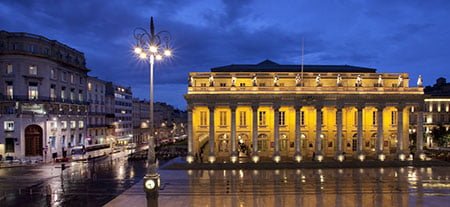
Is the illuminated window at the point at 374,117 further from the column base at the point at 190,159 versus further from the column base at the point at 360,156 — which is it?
the column base at the point at 190,159

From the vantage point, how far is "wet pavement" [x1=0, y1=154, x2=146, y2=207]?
30.3 m

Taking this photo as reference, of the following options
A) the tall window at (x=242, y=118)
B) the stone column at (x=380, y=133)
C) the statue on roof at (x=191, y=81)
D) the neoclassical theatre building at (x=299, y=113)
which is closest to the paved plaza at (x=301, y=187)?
the stone column at (x=380, y=133)

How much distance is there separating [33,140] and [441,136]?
86.5 metres

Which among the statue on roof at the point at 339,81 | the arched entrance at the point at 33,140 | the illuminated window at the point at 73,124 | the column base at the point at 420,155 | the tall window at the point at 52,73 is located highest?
the tall window at the point at 52,73

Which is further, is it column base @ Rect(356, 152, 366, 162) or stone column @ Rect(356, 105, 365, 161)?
stone column @ Rect(356, 105, 365, 161)

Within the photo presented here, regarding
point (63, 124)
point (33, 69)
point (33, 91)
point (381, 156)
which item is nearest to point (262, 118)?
point (381, 156)

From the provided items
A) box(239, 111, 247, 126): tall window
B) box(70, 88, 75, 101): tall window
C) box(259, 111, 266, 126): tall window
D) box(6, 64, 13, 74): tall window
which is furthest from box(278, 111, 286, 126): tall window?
box(6, 64, 13, 74): tall window

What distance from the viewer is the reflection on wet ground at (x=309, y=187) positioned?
29234 millimetres

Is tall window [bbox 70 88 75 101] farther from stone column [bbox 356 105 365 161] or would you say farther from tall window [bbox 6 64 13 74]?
stone column [bbox 356 105 365 161]

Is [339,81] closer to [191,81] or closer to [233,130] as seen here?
[233,130]

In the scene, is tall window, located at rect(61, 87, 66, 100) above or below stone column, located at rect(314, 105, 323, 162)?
above

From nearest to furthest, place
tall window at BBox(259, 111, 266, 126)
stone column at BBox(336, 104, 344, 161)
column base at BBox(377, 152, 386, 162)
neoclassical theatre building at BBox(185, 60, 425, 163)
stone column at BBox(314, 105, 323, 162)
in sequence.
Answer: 1. neoclassical theatre building at BBox(185, 60, 425, 163)
2. stone column at BBox(314, 105, 323, 162)
3. stone column at BBox(336, 104, 344, 161)
4. column base at BBox(377, 152, 386, 162)
5. tall window at BBox(259, 111, 266, 126)

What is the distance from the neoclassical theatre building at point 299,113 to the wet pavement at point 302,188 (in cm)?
706

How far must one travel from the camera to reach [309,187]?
3512 cm
